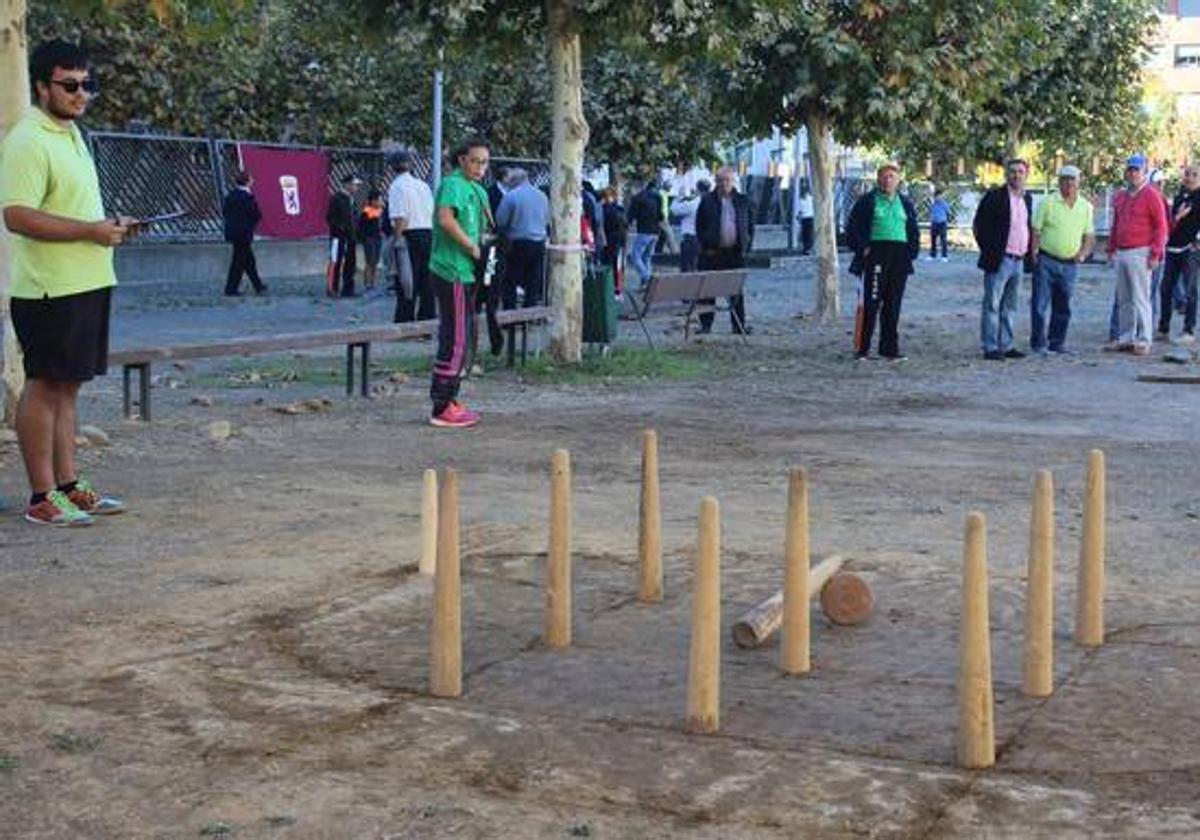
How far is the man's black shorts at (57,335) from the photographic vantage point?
860 centimetres

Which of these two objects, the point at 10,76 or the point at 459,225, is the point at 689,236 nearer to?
the point at 459,225

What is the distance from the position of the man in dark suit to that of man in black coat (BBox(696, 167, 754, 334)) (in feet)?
28.9

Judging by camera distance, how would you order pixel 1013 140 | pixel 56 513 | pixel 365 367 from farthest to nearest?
pixel 1013 140 < pixel 365 367 < pixel 56 513

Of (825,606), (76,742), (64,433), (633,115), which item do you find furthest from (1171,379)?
(633,115)

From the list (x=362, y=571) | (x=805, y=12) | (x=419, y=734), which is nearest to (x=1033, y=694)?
(x=419, y=734)

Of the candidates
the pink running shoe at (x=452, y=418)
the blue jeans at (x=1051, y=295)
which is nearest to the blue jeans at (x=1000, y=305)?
the blue jeans at (x=1051, y=295)

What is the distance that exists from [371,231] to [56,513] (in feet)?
71.7

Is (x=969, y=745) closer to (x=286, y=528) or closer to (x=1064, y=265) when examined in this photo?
(x=286, y=528)

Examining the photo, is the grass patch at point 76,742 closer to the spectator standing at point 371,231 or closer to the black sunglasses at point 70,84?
the black sunglasses at point 70,84

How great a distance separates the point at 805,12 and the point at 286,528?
1405cm

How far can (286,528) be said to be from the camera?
909 cm

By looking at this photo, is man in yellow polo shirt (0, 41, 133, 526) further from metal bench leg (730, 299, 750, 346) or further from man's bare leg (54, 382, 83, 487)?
metal bench leg (730, 299, 750, 346)

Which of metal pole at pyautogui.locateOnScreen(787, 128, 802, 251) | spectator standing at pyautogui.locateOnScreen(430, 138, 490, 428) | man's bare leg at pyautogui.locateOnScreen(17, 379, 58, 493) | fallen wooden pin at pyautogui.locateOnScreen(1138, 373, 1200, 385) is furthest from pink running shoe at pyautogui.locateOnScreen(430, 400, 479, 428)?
metal pole at pyautogui.locateOnScreen(787, 128, 802, 251)

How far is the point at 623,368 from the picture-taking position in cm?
1730
